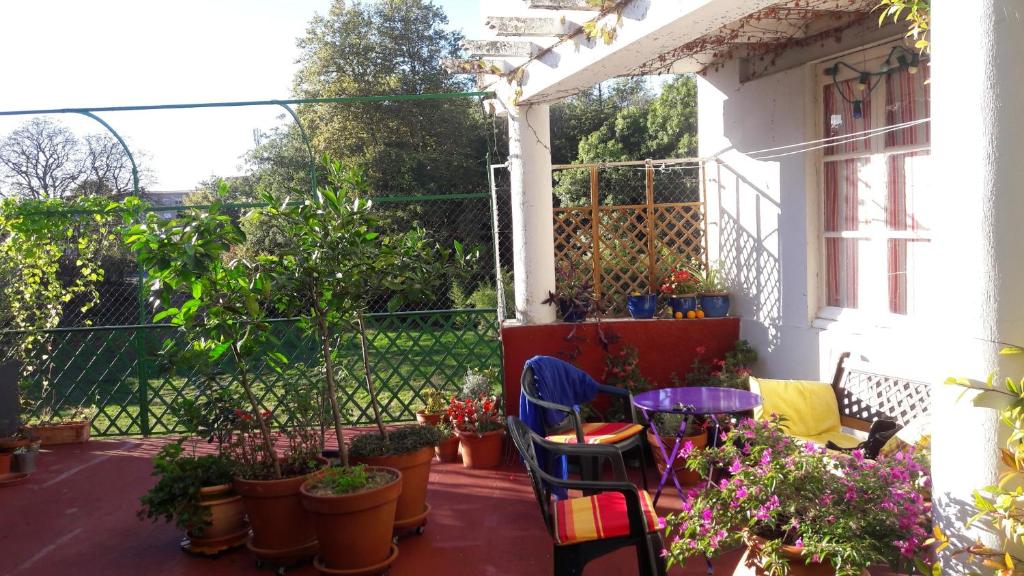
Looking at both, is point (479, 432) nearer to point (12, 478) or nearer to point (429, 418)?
point (429, 418)

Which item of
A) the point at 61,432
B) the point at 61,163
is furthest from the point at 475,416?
the point at 61,163

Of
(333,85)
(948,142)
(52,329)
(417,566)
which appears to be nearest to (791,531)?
(948,142)

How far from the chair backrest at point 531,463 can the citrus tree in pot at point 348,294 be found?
0.78 m

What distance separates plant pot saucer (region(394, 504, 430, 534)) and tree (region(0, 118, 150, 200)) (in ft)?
27.6

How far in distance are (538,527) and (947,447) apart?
2358 millimetres

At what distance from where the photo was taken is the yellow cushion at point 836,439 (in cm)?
404

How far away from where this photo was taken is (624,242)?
597 centimetres

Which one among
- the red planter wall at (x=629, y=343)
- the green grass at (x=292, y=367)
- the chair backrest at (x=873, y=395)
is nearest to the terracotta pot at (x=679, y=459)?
the chair backrest at (x=873, y=395)

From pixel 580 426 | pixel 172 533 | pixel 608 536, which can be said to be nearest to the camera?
pixel 608 536

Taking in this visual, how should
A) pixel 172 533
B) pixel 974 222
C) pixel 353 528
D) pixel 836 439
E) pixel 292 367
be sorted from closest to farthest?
pixel 974 222
pixel 353 528
pixel 836 439
pixel 172 533
pixel 292 367

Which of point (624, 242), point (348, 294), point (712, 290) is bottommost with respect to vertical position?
point (712, 290)

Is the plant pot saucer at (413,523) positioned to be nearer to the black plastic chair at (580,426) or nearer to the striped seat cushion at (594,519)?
the black plastic chair at (580,426)

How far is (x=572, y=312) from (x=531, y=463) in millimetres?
2785

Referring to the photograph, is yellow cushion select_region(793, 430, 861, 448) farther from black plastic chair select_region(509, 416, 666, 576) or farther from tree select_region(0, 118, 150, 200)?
tree select_region(0, 118, 150, 200)
